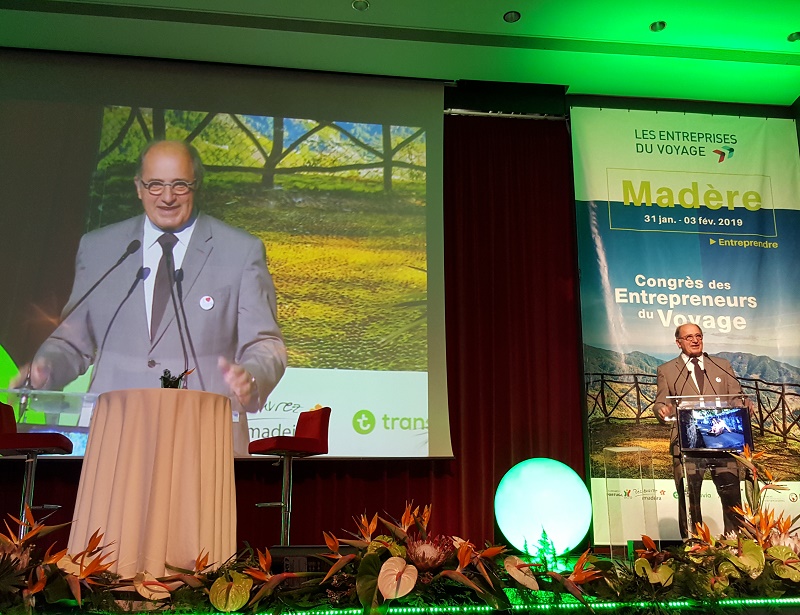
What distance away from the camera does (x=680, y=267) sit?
6.00 metres

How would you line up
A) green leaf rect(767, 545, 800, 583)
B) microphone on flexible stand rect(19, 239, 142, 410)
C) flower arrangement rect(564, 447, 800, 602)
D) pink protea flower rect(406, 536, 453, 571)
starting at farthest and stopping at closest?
1. microphone on flexible stand rect(19, 239, 142, 410)
2. green leaf rect(767, 545, 800, 583)
3. flower arrangement rect(564, 447, 800, 602)
4. pink protea flower rect(406, 536, 453, 571)

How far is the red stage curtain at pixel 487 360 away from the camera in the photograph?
5.29 meters

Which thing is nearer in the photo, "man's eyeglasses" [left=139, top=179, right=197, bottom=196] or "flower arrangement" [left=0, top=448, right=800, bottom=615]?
"flower arrangement" [left=0, top=448, right=800, bottom=615]

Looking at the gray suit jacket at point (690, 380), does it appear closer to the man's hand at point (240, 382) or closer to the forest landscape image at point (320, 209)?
the forest landscape image at point (320, 209)

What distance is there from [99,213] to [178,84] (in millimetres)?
1180

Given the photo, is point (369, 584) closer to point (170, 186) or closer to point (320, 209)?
point (320, 209)

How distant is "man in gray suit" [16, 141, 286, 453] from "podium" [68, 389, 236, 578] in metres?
2.28

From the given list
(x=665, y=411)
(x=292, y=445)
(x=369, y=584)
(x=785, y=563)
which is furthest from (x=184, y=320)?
(x=785, y=563)

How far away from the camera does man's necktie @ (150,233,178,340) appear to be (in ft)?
17.1

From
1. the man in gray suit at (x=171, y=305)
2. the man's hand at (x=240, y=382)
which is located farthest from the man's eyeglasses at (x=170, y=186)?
the man's hand at (x=240, y=382)

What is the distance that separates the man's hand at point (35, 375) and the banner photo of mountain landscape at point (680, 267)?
3.89 metres

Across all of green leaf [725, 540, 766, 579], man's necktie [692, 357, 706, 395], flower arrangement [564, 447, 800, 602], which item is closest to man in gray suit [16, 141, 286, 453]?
man's necktie [692, 357, 706, 395]

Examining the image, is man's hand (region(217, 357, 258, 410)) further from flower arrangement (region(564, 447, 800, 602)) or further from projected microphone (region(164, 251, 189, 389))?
flower arrangement (region(564, 447, 800, 602))

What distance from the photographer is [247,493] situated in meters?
5.22
